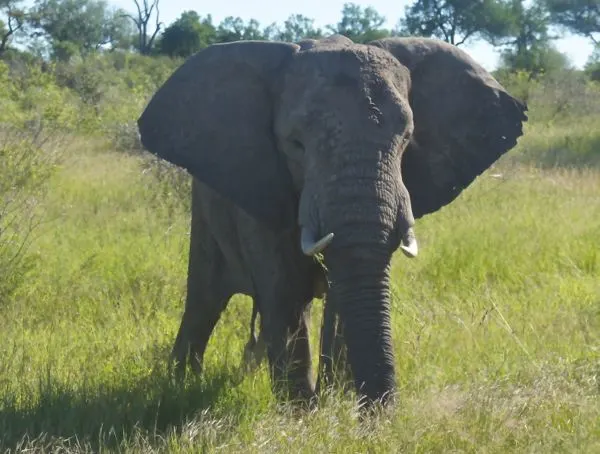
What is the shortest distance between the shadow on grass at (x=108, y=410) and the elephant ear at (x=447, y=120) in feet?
3.74

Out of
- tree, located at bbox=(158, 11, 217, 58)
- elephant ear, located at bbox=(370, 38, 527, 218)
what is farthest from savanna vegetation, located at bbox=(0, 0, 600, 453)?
tree, located at bbox=(158, 11, 217, 58)

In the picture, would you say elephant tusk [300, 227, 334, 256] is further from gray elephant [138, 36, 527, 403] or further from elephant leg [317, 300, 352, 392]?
elephant leg [317, 300, 352, 392]

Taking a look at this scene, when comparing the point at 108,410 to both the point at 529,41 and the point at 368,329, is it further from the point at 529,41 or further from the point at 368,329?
the point at 529,41

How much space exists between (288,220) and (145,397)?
88 centimetres

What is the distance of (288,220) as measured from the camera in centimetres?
409

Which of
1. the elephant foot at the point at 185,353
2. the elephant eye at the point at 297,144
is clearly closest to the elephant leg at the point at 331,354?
the elephant eye at the point at 297,144

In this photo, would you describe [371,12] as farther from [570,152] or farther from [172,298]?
[172,298]

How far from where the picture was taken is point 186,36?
4228 centimetres

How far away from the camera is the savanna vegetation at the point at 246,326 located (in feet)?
11.5

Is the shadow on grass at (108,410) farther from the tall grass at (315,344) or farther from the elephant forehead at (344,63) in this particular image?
the elephant forehead at (344,63)

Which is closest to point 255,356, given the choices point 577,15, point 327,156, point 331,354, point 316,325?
point 331,354

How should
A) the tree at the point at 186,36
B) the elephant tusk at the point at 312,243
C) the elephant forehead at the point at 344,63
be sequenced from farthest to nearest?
the tree at the point at 186,36
the elephant forehead at the point at 344,63
the elephant tusk at the point at 312,243

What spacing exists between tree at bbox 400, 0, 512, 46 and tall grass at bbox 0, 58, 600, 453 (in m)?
31.5

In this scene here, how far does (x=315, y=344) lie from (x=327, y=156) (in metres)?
1.84
